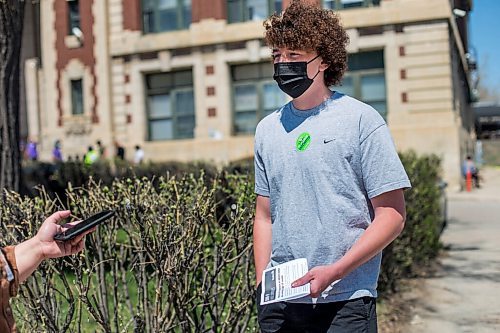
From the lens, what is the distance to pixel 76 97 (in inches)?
1163

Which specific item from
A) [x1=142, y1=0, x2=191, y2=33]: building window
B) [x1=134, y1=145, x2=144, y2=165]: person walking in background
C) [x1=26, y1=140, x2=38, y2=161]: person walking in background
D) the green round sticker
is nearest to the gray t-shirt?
the green round sticker

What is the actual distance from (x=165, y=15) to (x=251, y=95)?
5.24 m

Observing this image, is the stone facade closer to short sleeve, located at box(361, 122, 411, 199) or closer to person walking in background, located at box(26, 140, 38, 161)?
person walking in background, located at box(26, 140, 38, 161)

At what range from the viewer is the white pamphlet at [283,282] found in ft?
8.02

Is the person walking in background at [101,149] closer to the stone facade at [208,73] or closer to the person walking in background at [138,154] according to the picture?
the stone facade at [208,73]

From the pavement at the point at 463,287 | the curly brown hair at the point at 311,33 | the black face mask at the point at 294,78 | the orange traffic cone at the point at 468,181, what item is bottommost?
the orange traffic cone at the point at 468,181

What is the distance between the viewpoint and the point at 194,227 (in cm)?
365

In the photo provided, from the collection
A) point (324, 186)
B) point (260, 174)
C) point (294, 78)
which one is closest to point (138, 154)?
point (260, 174)

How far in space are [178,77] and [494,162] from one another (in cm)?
2653

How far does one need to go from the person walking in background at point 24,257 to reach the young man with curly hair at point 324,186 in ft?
2.77

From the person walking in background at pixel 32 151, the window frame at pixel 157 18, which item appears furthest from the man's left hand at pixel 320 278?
the person walking in background at pixel 32 151

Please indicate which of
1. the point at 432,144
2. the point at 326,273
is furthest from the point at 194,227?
the point at 432,144

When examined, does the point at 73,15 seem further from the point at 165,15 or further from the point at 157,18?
the point at 165,15

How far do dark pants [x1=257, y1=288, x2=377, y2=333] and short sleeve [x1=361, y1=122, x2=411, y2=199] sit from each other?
0.44m
